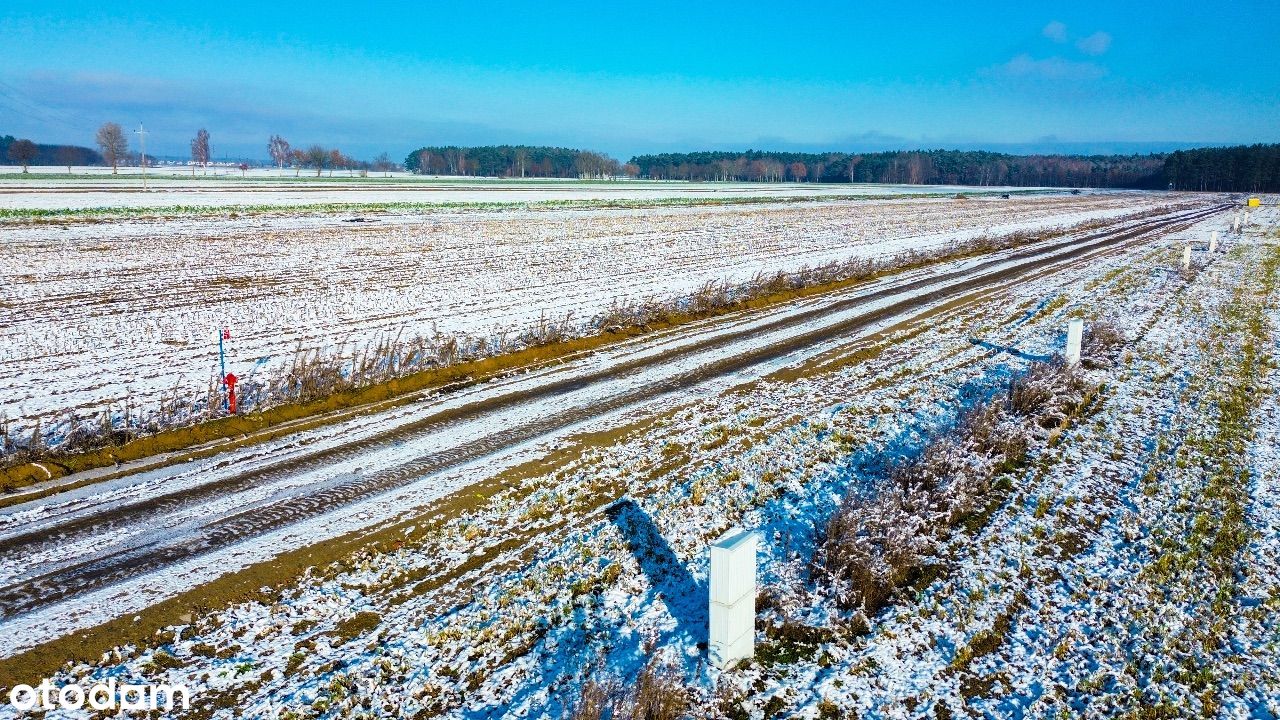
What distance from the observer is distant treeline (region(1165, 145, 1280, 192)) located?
151m

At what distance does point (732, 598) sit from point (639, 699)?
1.08m

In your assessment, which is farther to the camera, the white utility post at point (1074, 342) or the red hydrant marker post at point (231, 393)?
the white utility post at point (1074, 342)

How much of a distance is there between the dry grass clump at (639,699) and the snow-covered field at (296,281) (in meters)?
9.73

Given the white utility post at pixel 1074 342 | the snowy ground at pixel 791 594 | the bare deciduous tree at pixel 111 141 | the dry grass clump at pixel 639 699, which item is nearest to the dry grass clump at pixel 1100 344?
the white utility post at pixel 1074 342

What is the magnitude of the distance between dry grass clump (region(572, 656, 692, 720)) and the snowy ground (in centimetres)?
24

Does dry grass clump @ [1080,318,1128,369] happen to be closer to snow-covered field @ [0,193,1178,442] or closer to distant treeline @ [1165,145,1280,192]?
snow-covered field @ [0,193,1178,442]

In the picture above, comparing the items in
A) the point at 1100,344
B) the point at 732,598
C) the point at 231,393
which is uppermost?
the point at 1100,344

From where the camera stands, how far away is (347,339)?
17.0 meters

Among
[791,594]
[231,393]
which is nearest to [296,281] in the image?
[231,393]

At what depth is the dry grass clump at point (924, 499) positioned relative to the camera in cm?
737

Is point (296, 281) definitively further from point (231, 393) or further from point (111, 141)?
point (111, 141)

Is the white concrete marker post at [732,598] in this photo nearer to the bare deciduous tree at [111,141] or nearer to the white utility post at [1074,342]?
the white utility post at [1074,342]

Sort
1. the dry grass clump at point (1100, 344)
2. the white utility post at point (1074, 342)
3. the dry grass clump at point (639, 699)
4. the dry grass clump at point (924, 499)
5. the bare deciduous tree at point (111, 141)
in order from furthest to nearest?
the bare deciduous tree at point (111, 141), the dry grass clump at point (1100, 344), the white utility post at point (1074, 342), the dry grass clump at point (924, 499), the dry grass clump at point (639, 699)

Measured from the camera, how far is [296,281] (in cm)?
2514
